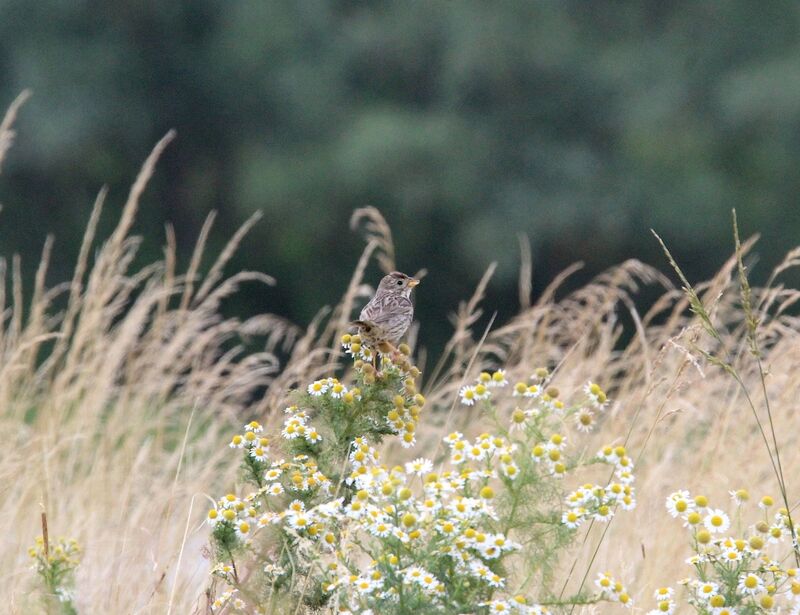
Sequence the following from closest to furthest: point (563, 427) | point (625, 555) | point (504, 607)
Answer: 1. point (504, 607)
2. point (563, 427)
3. point (625, 555)

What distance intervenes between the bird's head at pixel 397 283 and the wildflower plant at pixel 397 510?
82 cm

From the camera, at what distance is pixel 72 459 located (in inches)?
151

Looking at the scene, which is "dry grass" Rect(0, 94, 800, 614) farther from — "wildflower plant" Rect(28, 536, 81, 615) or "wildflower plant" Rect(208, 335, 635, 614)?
"wildflower plant" Rect(208, 335, 635, 614)

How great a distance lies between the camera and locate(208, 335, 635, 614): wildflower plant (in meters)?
1.84

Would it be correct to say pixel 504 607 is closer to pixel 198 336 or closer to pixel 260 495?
pixel 260 495

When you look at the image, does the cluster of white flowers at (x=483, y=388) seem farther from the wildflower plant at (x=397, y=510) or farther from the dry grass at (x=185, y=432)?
the dry grass at (x=185, y=432)

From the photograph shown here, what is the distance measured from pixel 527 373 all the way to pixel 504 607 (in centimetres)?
223

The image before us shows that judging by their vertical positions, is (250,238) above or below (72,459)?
below

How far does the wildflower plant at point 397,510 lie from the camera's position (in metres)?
1.84

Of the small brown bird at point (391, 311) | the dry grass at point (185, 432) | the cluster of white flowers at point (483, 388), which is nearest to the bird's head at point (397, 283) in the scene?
the small brown bird at point (391, 311)

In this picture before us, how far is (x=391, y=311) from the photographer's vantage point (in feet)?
9.20

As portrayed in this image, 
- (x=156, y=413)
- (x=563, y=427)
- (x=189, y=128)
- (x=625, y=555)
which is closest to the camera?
(x=563, y=427)

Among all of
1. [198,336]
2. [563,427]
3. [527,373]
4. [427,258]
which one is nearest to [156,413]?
[198,336]

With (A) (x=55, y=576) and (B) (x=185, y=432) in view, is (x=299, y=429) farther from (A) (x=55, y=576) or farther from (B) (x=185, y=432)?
(B) (x=185, y=432)
